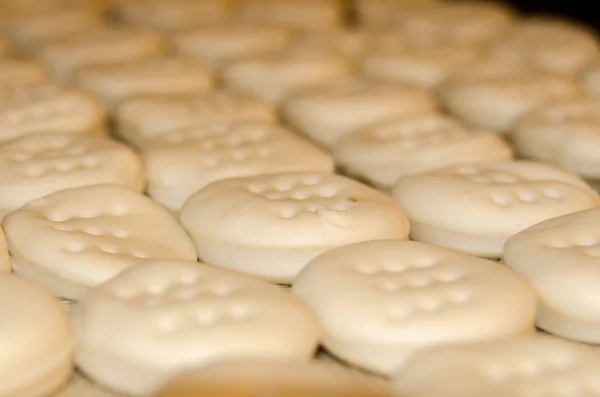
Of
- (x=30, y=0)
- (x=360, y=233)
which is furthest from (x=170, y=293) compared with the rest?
(x=30, y=0)

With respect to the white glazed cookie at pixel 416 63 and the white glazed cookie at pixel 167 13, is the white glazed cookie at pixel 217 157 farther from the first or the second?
the white glazed cookie at pixel 167 13

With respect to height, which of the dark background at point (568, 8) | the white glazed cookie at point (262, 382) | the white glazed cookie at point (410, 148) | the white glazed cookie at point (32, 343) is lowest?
the white glazed cookie at point (32, 343)

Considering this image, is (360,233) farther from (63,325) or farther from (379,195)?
(63,325)

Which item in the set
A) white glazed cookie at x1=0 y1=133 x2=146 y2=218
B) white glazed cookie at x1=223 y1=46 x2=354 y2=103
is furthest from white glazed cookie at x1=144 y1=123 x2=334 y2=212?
white glazed cookie at x1=223 y1=46 x2=354 y2=103

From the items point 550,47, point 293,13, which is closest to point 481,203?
point 550,47

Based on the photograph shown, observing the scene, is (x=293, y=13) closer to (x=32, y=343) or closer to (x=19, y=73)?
(x=19, y=73)

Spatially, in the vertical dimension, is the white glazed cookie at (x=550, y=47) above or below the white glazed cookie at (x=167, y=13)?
above

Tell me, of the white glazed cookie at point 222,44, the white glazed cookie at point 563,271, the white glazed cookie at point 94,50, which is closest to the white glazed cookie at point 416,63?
the white glazed cookie at point 222,44
